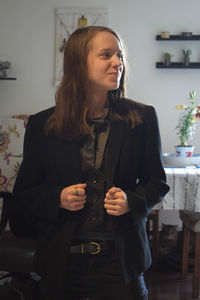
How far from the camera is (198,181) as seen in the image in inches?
81.7

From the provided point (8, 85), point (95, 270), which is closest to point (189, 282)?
point (95, 270)

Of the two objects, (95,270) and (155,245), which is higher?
(95,270)

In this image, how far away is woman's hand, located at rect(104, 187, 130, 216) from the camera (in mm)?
867

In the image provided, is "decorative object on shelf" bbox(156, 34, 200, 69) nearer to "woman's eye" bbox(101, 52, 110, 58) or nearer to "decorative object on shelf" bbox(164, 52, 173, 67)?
"decorative object on shelf" bbox(164, 52, 173, 67)

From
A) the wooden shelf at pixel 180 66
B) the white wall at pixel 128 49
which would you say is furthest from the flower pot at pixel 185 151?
the wooden shelf at pixel 180 66

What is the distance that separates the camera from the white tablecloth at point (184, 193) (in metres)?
2.07

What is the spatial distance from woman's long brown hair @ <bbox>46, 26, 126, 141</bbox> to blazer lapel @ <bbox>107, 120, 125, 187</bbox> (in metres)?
0.08

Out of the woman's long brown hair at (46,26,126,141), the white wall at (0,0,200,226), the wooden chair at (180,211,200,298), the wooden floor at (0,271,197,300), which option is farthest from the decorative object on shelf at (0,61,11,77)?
the woman's long brown hair at (46,26,126,141)

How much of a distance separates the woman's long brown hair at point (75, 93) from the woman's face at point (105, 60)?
0.6 inches

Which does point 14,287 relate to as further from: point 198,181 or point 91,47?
point 91,47

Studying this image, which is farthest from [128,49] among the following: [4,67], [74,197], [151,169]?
[74,197]

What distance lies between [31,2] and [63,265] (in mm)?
2904

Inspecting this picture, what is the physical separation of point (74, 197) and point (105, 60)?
0.39 m

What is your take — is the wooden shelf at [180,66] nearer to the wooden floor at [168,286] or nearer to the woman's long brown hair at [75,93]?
the wooden floor at [168,286]
